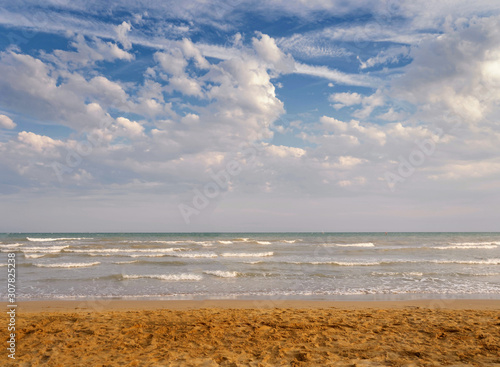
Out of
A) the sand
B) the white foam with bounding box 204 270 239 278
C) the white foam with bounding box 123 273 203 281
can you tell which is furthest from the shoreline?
the white foam with bounding box 204 270 239 278

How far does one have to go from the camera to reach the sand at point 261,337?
543cm

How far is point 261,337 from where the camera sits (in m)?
6.55

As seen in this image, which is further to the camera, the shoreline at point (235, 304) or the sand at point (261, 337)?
the shoreline at point (235, 304)

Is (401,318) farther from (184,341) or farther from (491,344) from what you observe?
(184,341)

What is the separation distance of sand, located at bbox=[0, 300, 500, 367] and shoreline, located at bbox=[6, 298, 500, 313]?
577 mm

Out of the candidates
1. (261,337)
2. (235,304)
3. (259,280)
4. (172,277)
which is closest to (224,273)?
(259,280)

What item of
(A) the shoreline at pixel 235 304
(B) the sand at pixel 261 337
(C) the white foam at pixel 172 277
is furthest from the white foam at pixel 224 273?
(B) the sand at pixel 261 337

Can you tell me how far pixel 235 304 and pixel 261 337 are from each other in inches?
155

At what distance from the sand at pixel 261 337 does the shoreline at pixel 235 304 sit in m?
0.58

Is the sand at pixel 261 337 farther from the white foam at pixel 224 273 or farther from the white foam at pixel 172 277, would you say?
the white foam at pixel 224 273

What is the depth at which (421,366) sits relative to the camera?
199 inches

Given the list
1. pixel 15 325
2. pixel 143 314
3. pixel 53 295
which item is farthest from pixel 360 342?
pixel 53 295

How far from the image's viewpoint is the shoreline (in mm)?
9711

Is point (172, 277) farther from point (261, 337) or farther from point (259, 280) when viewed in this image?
point (261, 337)
